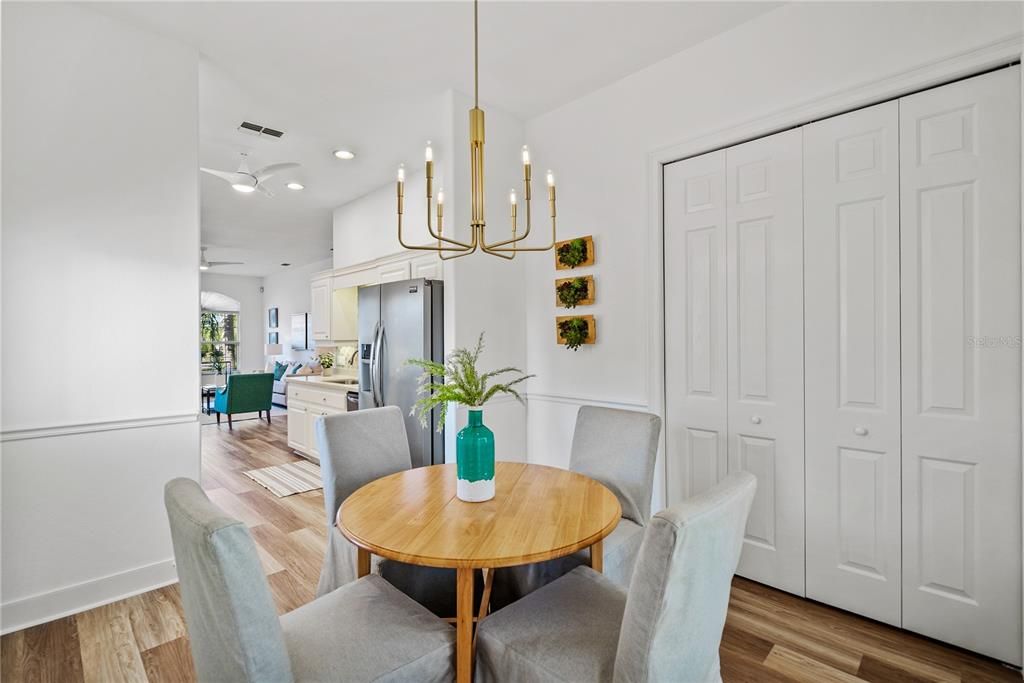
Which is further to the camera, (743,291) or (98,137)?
(743,291)

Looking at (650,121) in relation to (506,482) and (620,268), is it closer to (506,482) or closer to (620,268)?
(620,268)

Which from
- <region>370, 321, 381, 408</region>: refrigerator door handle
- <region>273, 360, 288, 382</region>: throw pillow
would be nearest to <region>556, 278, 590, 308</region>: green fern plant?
<region>370, 321, 381, 408</region>: refrigerator door handle

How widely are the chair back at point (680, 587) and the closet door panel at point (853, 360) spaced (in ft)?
4.54

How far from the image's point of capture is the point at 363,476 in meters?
2.12

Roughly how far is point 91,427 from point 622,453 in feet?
8.11

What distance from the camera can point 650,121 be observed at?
2.75 metres

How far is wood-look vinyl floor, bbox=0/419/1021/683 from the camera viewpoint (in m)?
1.78

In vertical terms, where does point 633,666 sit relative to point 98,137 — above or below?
below

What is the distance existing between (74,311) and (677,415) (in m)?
3.04

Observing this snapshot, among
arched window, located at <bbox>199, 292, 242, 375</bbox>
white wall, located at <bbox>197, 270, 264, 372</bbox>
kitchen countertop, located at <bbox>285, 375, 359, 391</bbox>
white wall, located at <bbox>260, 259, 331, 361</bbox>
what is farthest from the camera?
white wall, located at <bbox>197, 270, 264, 372</bbox>

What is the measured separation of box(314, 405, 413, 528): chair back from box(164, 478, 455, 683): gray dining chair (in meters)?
0.66

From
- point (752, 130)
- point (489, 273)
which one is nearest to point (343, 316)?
point (489, 273)

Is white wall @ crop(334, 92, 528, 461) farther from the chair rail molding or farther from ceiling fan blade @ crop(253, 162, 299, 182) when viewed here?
ceiling fan blade @ crop(253, 162, 299, 182)

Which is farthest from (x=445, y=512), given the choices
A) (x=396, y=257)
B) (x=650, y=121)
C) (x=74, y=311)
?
(x=396, y=257)
